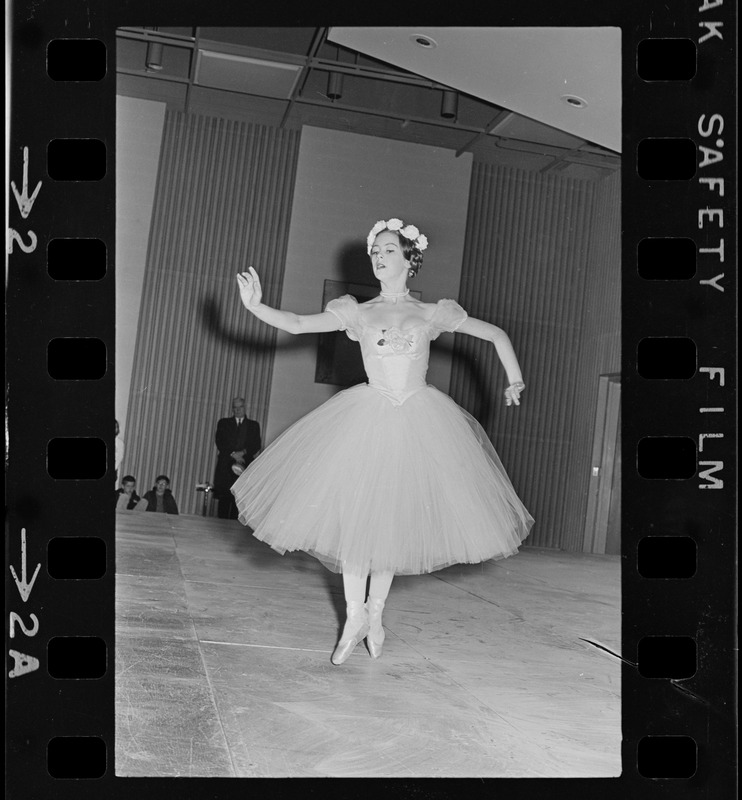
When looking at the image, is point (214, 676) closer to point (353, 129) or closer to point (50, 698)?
point (50, 698)

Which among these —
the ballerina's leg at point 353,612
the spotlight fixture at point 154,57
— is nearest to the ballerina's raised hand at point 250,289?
the ballerina's leg at point 353,612

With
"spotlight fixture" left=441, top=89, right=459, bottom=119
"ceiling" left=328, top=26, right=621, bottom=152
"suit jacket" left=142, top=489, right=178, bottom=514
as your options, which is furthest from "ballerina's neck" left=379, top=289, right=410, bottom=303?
"suit jacket" left=142, top=489, right=178, bottom=514

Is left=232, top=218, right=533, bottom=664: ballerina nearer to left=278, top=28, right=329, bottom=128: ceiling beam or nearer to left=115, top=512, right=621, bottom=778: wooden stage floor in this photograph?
left=115, top=512, right=621, bottom=778: wooden stage floor

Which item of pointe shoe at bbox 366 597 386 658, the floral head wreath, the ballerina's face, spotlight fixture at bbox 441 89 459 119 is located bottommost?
pointe shoe at bbox 366 597 386 658

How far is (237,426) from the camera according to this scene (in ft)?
23.0

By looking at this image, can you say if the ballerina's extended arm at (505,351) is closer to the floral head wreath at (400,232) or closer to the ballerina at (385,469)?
the ballerina at (385,469)

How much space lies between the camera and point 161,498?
7.05 m

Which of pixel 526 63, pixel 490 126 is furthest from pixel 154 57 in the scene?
pixel 526 63

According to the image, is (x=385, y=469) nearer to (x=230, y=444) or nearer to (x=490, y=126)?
(x=230, y=444)

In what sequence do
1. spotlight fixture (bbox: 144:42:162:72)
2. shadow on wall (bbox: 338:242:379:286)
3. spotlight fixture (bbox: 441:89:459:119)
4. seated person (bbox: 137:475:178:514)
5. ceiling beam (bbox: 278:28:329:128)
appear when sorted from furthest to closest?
shadow on wall (bbox: 338:242:379:286)
seated person (bbox: 137:475:178:514)
spotlight fixture (bbox: 441:89:459:119)
spotlight fixture (bbox: 144:42:162:72)
ceiling beam (bbox: 278:28:329:128)

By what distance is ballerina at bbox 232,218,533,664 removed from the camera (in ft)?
8.10

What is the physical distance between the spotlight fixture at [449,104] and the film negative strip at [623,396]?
391cm

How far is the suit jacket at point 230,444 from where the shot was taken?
6809 mm

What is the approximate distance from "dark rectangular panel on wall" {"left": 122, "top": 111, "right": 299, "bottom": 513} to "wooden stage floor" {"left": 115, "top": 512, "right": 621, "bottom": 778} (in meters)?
2.97
